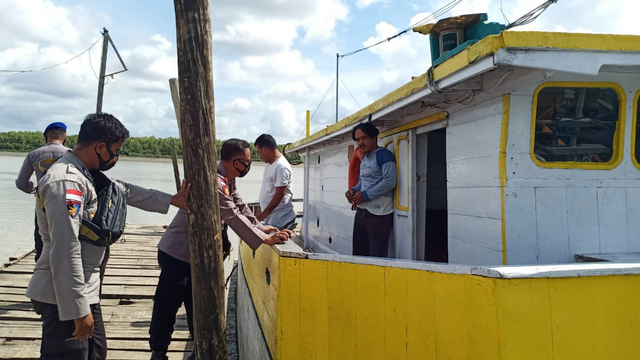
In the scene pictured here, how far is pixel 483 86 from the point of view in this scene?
331cm

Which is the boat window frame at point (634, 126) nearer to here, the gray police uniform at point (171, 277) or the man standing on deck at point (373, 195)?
the man standing on deck at point (373, 195)

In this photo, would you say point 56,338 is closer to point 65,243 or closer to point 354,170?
point 65,243

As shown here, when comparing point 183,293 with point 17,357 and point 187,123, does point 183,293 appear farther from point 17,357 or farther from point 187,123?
point 17,357

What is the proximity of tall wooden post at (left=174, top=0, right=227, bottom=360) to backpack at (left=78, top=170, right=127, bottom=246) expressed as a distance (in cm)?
47

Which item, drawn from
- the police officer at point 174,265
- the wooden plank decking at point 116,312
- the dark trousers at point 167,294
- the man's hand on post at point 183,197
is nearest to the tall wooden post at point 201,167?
the man's hand on post at point 183,197

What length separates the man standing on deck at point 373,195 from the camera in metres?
4.69

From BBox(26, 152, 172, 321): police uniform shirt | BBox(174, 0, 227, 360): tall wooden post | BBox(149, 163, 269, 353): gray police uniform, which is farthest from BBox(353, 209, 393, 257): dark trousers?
BBox(26, 152, 172, 321): police uniform shirt

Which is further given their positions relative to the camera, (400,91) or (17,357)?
(17,357)

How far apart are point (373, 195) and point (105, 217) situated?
2.72 metres

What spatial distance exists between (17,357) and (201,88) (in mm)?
4614

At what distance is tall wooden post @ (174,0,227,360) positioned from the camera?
9.18 feet

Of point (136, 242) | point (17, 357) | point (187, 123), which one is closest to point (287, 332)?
point (187, 123)

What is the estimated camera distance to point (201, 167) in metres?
2.89

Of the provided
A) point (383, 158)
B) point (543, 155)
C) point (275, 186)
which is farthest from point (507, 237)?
point (275, 186)
